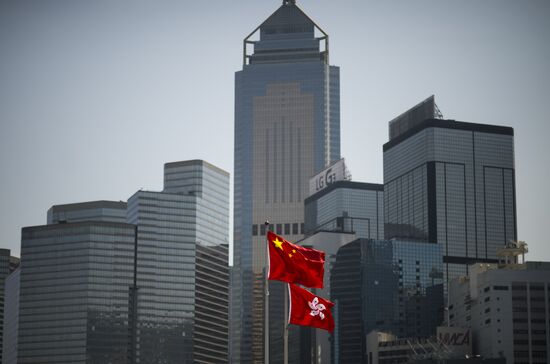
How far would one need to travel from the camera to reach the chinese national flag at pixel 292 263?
91125 mm

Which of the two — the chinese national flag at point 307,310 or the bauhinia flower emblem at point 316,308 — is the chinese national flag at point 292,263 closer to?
the chinese national flag at point 307,310

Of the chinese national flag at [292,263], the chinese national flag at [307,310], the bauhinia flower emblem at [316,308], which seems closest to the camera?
the chinese national flag at [292,263]

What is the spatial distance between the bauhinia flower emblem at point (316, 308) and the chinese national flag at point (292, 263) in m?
1.22

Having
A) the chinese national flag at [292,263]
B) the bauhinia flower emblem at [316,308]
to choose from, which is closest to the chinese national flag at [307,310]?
the bauhinia flower emblem at [316,308]

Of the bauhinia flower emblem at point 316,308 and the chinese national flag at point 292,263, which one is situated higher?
the chinese national flag at point 292,263

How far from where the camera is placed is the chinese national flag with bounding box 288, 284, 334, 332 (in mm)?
91750

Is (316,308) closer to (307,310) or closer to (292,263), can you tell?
(307,310)

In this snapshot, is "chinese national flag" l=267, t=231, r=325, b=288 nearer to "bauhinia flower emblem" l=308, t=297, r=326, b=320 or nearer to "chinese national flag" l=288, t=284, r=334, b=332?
"chinese national flag" l=288, t=284, r=334, b=332

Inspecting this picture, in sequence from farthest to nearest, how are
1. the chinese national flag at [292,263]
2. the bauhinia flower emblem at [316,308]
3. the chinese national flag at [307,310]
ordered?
the bauhinia flower emblem at [316,308] → the chinese national flag at [307,310] → the chinese national flag at [292,263]

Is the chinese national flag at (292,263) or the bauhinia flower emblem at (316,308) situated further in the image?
the bauhinia flower emblem at (316,308)

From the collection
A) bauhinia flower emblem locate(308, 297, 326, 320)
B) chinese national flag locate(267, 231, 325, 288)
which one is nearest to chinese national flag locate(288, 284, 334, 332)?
bauhinia flower emblem locate(308, 297, 326, 320)

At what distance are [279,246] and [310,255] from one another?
289 cm

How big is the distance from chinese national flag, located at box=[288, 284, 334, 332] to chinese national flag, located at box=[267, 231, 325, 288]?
88 centimetres

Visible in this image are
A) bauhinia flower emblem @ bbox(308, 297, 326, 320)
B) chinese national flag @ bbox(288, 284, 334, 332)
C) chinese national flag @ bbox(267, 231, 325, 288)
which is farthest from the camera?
bauhinia flower emblem @ bbox(308, 297, 326, 320)
